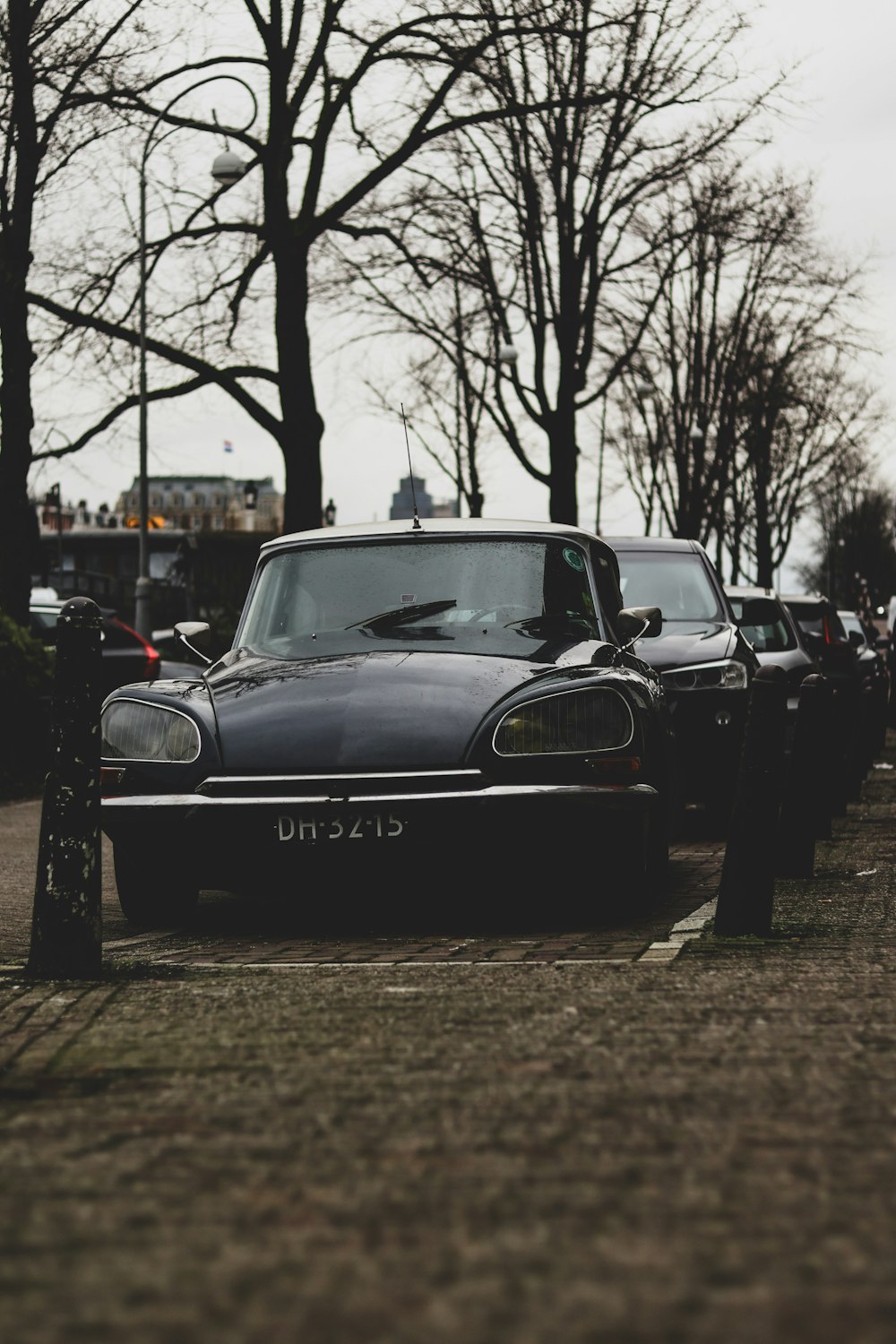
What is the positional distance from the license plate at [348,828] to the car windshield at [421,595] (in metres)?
1.20

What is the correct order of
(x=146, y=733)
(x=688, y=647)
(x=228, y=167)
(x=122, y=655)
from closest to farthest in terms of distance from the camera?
(x=146, y=733) → (x=688, y=647) → (x=122, y=655) → (x=228, y=167)

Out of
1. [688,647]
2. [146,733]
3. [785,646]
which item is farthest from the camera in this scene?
[785,646]

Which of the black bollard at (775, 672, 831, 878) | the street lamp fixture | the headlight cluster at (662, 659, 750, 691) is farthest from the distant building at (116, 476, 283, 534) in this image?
the black bollard at (775, 672, 831, 878)

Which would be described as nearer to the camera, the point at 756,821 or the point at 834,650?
the point at 756,821

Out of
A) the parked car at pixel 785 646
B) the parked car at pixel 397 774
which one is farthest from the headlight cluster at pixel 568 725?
the parked car at pixel 785 646

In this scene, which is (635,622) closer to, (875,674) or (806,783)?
(806,783)

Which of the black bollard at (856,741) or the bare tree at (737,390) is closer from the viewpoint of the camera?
the black bollard at (856,741)

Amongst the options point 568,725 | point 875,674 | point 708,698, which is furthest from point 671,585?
point 875,674

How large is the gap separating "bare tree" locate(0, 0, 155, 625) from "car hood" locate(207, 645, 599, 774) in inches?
483

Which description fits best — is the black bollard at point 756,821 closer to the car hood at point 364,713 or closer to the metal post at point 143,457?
the car hood at point 364,713

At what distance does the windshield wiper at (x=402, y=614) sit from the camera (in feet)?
24.5

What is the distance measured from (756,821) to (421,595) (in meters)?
2.29

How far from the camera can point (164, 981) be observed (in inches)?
195

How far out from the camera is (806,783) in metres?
8.20
